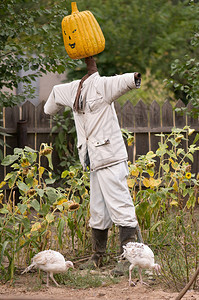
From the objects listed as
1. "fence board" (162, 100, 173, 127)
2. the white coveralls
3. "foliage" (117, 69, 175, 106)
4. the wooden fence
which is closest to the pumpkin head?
the white coveralls

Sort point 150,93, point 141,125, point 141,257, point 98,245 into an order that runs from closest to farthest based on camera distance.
Result: point 141,257, point 98,245, point 141,125, point 150,93

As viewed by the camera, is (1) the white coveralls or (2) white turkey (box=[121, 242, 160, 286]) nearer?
(2) white turkey (box=[121, 242, 160, 286])

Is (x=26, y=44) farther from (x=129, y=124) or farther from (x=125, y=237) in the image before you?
(x=125, y=237)

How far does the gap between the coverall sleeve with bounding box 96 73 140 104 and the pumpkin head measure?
0.27 m

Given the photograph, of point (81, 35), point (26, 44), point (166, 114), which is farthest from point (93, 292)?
point (166, 114)

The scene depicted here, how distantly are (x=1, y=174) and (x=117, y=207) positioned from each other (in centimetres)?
325

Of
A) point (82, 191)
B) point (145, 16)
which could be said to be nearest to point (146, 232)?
point (82, 191)

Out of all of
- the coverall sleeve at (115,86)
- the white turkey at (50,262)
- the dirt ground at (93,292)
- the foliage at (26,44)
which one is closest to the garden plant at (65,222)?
the dirt ground at (93,292)

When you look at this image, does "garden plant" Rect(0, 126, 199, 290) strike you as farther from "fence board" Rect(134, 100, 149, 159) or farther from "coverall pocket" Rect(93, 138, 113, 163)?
"fence board" Rect(134, 100, 149, 159)

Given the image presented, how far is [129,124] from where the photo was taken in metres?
7.42

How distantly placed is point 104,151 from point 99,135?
0.13m

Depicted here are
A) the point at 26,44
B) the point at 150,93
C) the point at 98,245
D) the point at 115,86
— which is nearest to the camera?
the point at 115,86

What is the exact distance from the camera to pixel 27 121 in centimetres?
724

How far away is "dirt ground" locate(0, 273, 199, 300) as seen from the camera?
339 cm
